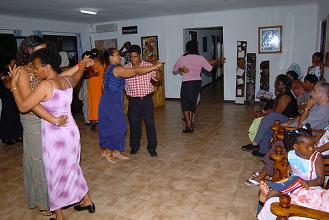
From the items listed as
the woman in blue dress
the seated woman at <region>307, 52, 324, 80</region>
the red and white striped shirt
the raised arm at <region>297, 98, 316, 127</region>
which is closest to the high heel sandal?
the woman in blue dress

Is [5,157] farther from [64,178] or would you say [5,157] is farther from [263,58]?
[263,58]

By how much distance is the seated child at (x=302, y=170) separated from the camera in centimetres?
192

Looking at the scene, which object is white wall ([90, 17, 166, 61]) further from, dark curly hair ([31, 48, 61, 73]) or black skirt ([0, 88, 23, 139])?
dark curly hair ([31, 48, 61, 73])

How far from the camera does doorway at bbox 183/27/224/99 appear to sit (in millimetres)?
8828

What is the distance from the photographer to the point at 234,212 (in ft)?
8.04

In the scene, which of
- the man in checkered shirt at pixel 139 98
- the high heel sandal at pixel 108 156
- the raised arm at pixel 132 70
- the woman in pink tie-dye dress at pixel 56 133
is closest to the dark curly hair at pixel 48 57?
the woman in pink tie-dye dress at pixel 56 133

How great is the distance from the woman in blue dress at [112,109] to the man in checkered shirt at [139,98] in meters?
0.14

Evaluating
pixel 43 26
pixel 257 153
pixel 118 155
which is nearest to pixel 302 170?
pixel 257 153

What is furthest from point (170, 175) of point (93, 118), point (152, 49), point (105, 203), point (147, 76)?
point (152, 49)

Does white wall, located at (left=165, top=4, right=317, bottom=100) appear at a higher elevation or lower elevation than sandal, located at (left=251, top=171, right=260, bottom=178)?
higher

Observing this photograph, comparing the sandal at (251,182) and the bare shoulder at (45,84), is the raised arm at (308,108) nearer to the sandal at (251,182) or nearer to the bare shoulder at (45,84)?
the sandal at (251,182)

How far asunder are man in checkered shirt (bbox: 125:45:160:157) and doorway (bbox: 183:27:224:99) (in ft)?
15.5

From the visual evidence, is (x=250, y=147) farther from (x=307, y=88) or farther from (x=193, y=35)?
(x=193, y=35)

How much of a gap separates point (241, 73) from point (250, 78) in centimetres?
27
